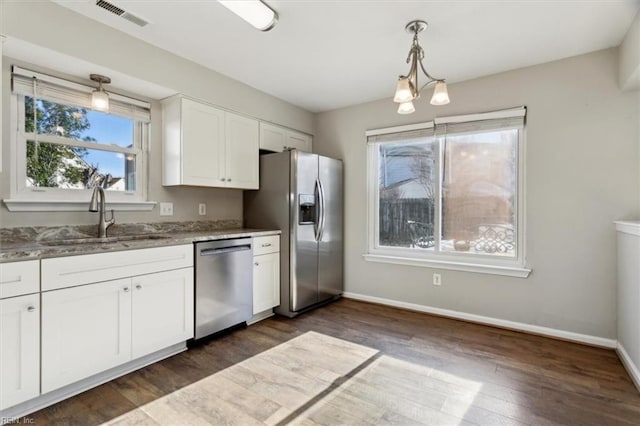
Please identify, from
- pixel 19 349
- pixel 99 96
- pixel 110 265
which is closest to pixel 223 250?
pixel 110 265

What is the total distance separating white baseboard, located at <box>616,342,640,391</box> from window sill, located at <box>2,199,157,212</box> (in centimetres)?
390

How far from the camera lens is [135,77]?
8.09ft

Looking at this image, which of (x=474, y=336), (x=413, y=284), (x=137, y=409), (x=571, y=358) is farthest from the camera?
(x=413, y=284)

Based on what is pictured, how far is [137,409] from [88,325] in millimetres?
600

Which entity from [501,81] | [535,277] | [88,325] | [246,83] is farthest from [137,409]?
[501,81]

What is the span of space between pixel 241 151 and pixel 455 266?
8.49ft

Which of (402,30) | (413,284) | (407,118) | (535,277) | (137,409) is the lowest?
(137,409)

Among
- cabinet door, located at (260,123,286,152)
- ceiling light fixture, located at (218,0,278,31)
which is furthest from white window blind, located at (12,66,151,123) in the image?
ceiling light fixture, located at (218,0,278,31)

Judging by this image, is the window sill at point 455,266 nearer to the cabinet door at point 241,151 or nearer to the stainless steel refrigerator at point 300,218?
the stainless steel refrigerator at point 300,218

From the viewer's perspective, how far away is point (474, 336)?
2824 millimetres

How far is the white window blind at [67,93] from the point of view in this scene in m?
2.17

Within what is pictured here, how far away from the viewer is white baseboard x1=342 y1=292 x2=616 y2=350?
2.64m

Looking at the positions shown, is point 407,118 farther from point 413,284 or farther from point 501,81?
point 413,284

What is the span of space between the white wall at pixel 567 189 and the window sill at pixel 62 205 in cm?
315
